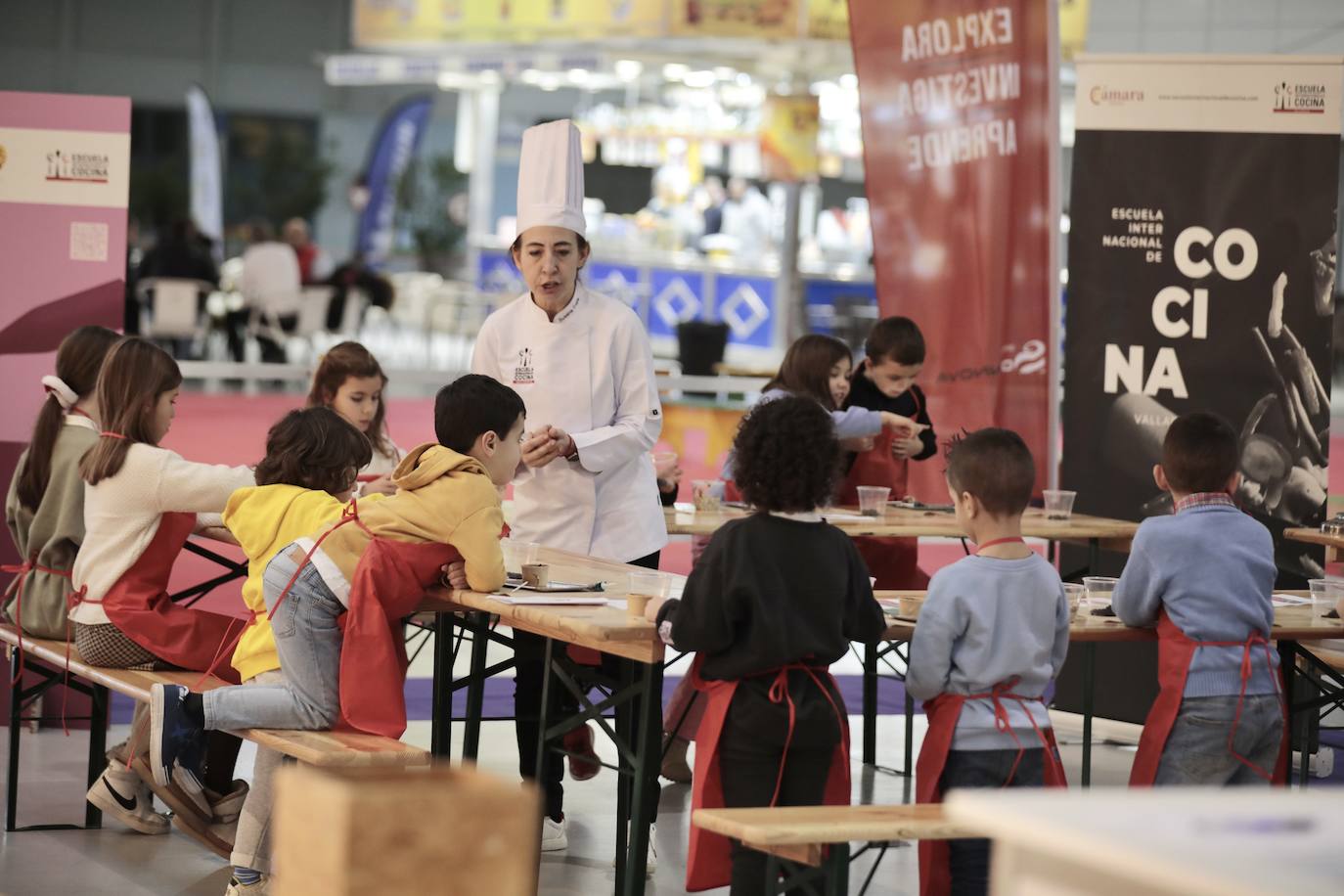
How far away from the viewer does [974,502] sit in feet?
12.5

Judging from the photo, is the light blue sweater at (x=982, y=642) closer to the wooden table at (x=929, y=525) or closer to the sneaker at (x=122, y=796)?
the wooden table at (x=929, y=525)

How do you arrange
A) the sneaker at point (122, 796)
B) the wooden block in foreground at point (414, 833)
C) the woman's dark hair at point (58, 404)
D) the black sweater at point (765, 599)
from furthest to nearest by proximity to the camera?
1. the woman's dark hair at point (58, 404)
2. the sneaker at point (122, 796)
3. the black sweater at point (765, 599)
4. the wooden block in foreground at point (414, 833)

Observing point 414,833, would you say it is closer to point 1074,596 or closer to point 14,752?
point 1074,596

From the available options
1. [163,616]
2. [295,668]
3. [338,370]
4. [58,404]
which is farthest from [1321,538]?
[58,404]

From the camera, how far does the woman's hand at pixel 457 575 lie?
418 cm

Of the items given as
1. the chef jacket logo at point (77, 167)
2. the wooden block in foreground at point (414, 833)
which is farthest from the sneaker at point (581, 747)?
the wooden block in foreground at point (414, 833)

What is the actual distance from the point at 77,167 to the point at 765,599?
398 centimetres

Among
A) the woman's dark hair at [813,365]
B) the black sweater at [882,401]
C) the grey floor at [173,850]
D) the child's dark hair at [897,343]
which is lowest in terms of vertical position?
the grey floor at [173,850]

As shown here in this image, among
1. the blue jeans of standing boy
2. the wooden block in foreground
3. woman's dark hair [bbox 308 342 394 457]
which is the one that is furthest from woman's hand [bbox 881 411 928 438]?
the wooden block in foreground

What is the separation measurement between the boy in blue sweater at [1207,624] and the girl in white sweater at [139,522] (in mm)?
2379

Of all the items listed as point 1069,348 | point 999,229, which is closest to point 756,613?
point 1069,348

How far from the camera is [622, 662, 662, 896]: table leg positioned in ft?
12.6

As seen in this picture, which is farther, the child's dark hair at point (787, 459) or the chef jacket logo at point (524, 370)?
the chef jacket logo at point (524, 370)

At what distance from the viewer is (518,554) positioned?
4.83 meters
